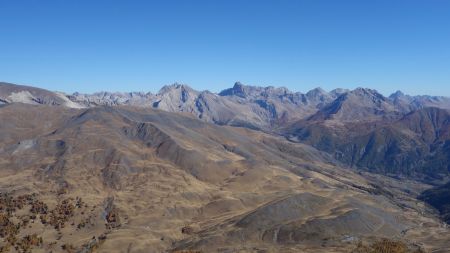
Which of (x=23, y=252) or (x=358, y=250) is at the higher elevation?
(x=358, y=250)

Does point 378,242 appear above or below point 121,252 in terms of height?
above

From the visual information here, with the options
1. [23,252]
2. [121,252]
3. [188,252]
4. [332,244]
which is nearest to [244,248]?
[188,252]

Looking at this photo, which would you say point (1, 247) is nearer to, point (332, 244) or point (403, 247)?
point (332, 244)

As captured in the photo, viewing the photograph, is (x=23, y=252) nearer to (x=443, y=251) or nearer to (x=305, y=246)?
(x=305, y=246)

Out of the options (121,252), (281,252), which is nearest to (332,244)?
(281,252)

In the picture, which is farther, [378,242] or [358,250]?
[378,242]

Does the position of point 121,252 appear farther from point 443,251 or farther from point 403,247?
point 443,251

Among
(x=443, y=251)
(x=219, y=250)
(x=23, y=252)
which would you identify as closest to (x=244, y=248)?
(x=219, y=250)
